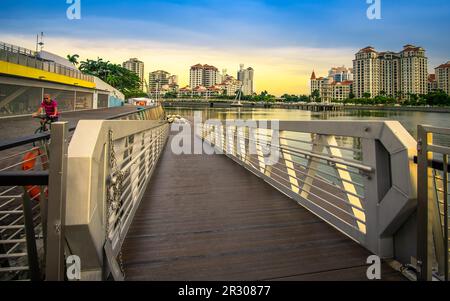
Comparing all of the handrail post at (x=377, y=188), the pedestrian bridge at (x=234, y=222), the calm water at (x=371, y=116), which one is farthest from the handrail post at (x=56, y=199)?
the calm water at (x=371, y=116)

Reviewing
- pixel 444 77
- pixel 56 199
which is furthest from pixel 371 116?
pixel 444 77

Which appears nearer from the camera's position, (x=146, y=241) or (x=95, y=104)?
(x=146, y=241)

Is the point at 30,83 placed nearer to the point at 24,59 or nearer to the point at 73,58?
the point at 24,59

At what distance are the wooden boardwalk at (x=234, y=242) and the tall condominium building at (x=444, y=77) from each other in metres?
183

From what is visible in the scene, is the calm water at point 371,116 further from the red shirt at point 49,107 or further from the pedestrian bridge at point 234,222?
the pedestrian bridge at point 234,222

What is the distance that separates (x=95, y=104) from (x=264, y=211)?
45.8m

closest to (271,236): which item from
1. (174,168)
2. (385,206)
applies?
(385,206)

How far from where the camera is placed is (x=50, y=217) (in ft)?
4.88

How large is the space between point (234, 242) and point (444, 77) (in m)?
189

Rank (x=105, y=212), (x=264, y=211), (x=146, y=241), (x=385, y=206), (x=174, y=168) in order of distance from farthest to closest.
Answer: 1. (x=174, y=168)
2. (x=264, y=211)
3. (x=146, y=241)
4. (x=385, y=206)
5. (x=105, y=212)

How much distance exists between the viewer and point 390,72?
539 ft

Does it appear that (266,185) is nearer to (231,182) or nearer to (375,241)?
(231,182)

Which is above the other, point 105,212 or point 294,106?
point 294,106

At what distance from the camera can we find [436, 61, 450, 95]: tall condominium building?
14973 cm
